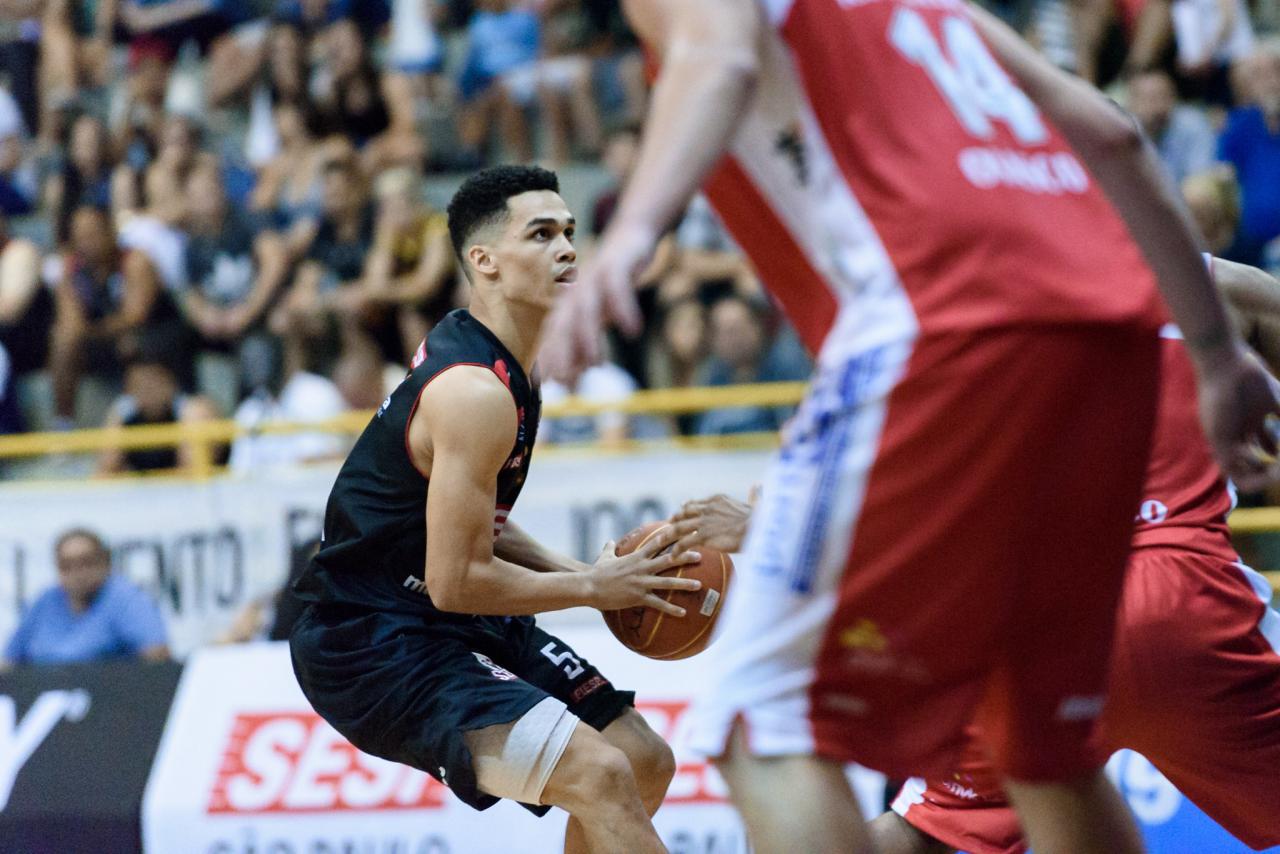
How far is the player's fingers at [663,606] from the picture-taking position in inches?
159

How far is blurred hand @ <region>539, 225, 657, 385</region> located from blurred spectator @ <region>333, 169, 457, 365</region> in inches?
275

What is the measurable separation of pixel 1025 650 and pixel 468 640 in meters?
2.26

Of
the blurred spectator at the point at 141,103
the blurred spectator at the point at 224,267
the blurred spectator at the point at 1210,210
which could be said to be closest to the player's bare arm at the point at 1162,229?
the blurred spectator at the point at 1210,210

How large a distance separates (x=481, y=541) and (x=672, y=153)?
197 cm

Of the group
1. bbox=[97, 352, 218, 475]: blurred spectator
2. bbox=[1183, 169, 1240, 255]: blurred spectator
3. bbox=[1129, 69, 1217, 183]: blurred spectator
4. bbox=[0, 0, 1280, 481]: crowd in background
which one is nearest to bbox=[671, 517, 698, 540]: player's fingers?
bbox=[1183, 169, 1240, 255]: blurred spectator

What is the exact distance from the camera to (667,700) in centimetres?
625

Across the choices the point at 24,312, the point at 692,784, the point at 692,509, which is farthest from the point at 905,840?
the point at 24,312

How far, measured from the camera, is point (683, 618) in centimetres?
409

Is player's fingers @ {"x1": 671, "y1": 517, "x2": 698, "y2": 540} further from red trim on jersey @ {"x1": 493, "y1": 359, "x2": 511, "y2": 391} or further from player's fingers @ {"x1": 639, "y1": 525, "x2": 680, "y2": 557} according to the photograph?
red trim on jersey @ {"x1": 493, "y1": 359, "x2": 511, "y2": 391}

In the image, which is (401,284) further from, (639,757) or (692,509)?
(692,509)

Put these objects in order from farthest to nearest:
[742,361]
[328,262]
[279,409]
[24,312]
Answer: [24,312] < [328,262] < [279,409] < [742,361]

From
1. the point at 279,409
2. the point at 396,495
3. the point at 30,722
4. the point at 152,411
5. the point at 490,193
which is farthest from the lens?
the point at 152,411

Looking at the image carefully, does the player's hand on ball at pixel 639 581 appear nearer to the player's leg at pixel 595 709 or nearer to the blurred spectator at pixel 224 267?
the player's leg at pixel 595 709

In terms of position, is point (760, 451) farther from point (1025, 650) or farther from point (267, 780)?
point (1025, 650)
